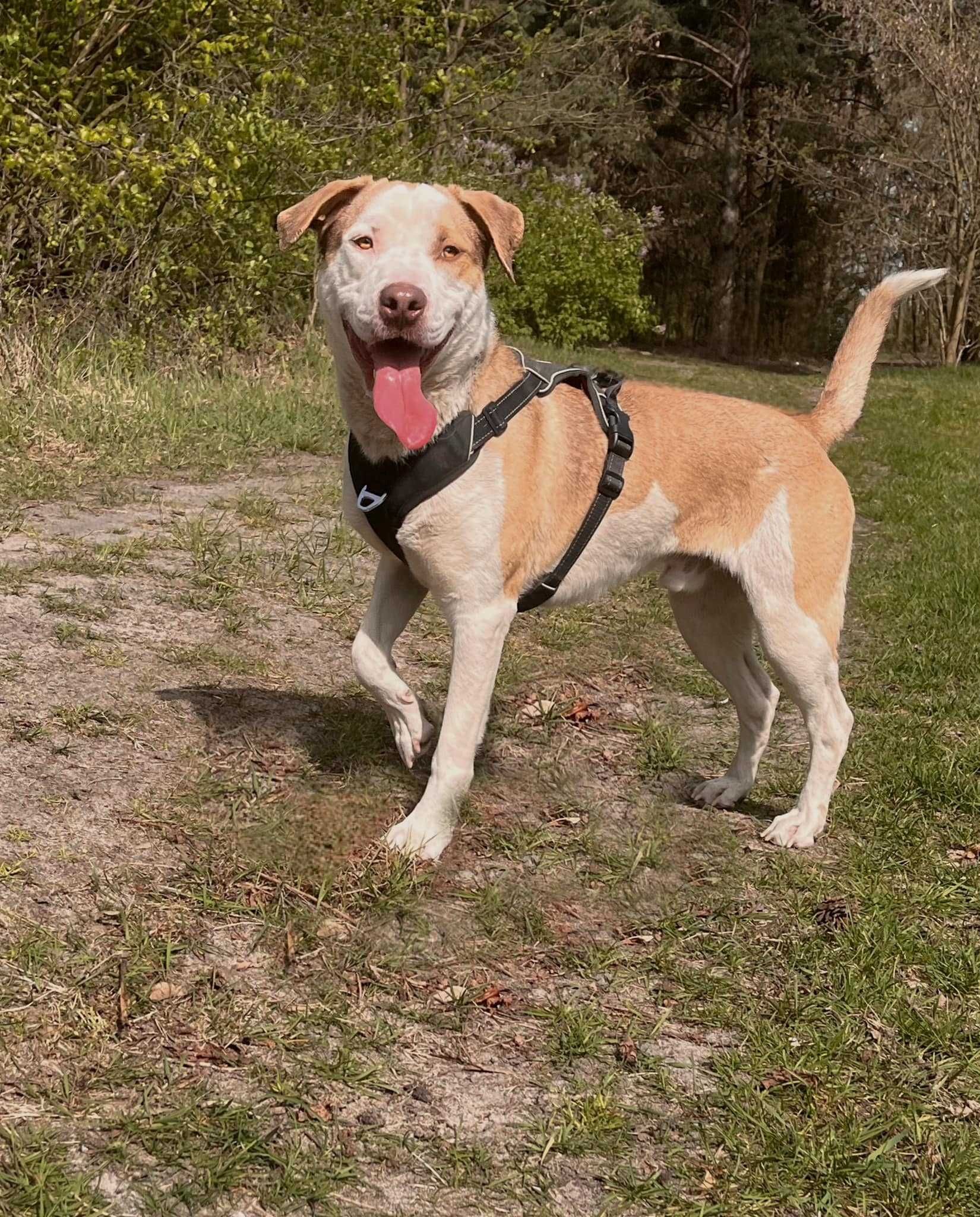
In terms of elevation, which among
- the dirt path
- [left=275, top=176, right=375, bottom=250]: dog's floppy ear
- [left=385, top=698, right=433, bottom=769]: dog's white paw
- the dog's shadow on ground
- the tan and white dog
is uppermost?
[left=275, top=176, right=375, bottom=250]: dog's floppy ear

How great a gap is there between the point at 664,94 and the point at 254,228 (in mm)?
19436

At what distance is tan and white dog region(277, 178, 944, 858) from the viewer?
3510 mm

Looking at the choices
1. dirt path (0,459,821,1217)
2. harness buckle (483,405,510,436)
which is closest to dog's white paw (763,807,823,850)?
dirt path (0,459,821,1217)

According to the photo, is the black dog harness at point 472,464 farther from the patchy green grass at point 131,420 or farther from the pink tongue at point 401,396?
the patchy green grass at point 131,420

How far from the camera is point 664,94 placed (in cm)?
2809

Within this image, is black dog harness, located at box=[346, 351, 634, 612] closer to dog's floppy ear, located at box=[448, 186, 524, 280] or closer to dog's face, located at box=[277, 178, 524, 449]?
dog's face, located at box=[277, 178, 524, 449]

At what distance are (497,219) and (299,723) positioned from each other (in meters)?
1.92

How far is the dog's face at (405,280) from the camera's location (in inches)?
132

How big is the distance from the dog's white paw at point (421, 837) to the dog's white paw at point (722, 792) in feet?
3.79

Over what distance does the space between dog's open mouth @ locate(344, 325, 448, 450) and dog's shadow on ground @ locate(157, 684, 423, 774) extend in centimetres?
129

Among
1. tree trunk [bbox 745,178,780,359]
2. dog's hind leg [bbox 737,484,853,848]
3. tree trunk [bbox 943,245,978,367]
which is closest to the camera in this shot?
dog's hind leg [bbox 737,484,853,848]

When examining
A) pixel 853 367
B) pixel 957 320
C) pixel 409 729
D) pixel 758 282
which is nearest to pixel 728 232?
pixel 758 282

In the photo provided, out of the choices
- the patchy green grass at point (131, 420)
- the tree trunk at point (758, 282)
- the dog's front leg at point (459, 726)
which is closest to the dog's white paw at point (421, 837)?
the dog's front leg at point (459, 726)

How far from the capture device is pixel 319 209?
3660mm
